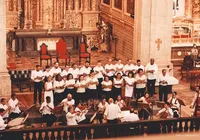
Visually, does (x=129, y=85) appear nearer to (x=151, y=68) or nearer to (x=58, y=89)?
(x=151, y=68)

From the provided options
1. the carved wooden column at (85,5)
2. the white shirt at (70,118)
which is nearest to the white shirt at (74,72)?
the white shirt at (70,118)

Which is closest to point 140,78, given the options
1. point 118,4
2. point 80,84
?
point 80,84

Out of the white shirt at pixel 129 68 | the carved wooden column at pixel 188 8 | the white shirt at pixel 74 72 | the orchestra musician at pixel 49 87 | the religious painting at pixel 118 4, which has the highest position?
the religious painting at pixel 118 4

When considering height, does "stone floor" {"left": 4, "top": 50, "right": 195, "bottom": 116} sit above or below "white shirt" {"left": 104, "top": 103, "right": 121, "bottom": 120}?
above

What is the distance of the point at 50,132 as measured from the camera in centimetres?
1595

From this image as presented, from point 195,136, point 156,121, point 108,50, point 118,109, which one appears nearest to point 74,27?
point 108,50

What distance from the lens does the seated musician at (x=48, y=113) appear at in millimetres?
17953

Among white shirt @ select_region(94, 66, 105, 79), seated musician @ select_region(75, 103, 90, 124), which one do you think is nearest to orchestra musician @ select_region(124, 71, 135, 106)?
white shirt @ select_region(94, 66, 105, 79)

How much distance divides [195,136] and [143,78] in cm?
734

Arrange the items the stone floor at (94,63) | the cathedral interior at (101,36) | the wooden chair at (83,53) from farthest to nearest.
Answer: the wooden chair at (83,53) → the cathedral interior at (101,36) → the stone floor at (94,63)

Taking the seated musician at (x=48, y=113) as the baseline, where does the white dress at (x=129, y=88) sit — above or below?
above

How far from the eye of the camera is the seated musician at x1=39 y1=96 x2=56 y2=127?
17953mm

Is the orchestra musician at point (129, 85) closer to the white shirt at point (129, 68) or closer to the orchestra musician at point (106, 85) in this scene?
the orchestra musician at point (106, 85)

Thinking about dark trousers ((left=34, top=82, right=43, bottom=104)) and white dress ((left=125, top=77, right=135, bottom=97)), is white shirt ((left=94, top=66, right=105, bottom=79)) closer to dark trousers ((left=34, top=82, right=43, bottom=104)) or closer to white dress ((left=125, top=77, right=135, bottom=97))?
white dress ((left=125, top=77, right=135, bottom=97))
